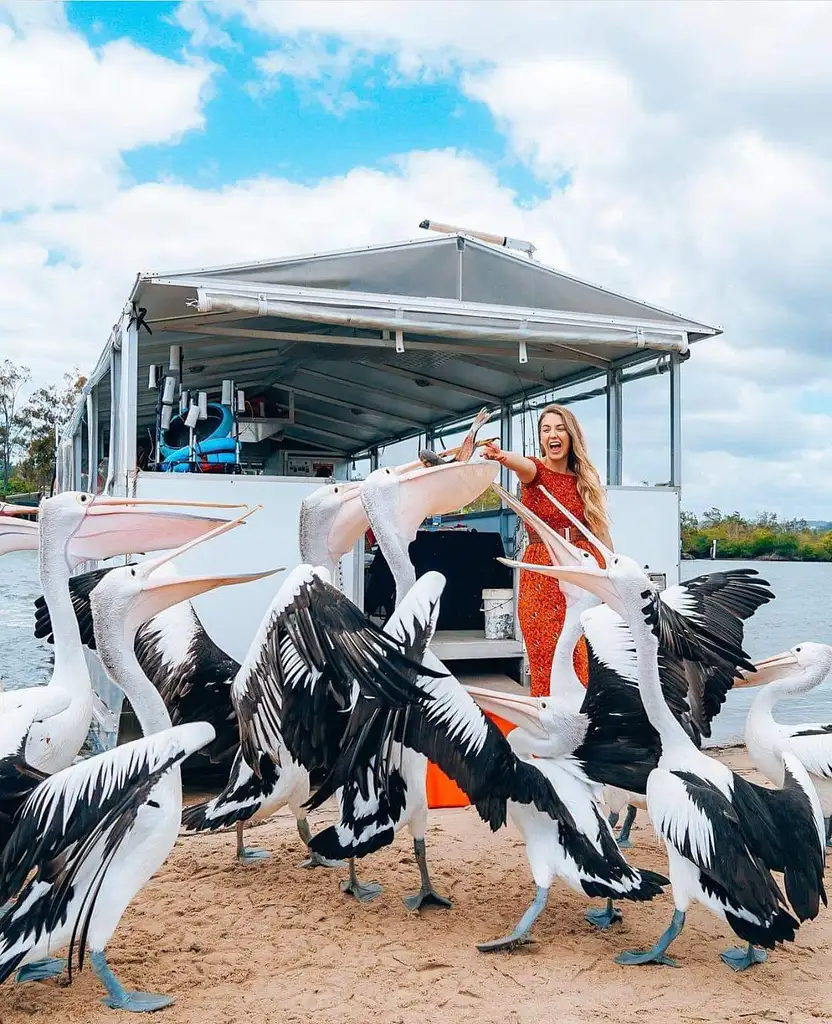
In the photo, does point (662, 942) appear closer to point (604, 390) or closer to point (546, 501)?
point (546, 501)

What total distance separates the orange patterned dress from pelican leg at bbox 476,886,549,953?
4.33 feet

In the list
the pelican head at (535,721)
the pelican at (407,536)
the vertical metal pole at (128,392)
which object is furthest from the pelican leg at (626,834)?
the vertical metal pole at (128,392)

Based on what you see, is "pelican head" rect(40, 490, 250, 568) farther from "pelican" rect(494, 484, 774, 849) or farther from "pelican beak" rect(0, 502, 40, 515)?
"pelican" rect(494, 484, 774, 849)

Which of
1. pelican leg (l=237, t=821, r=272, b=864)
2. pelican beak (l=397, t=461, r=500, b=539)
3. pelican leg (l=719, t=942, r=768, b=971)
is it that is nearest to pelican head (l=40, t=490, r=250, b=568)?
pelican beak (l=397, t=461, r=500, b=539)

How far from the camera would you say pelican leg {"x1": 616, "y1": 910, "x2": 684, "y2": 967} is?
3.21 meters

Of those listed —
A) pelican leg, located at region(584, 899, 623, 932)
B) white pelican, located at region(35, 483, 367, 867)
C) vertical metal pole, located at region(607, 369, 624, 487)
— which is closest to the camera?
pelican leg, located at region(584, 899, 623, 932)

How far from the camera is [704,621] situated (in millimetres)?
3898

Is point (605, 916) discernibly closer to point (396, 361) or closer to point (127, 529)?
point (127, 529)

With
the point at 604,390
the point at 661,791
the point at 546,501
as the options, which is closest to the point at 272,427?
the point at 604,390

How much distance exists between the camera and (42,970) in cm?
321

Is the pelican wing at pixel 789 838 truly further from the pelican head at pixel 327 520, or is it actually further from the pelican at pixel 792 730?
the pelican head at pixel 327 520

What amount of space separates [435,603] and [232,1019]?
1472 millimetres

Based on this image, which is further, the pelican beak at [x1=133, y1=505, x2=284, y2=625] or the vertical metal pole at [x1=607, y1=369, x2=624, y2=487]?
the vertical metal pole at [x1=607, y1=369, x2=624, y2=487]

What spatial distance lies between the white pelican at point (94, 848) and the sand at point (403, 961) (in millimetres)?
271
